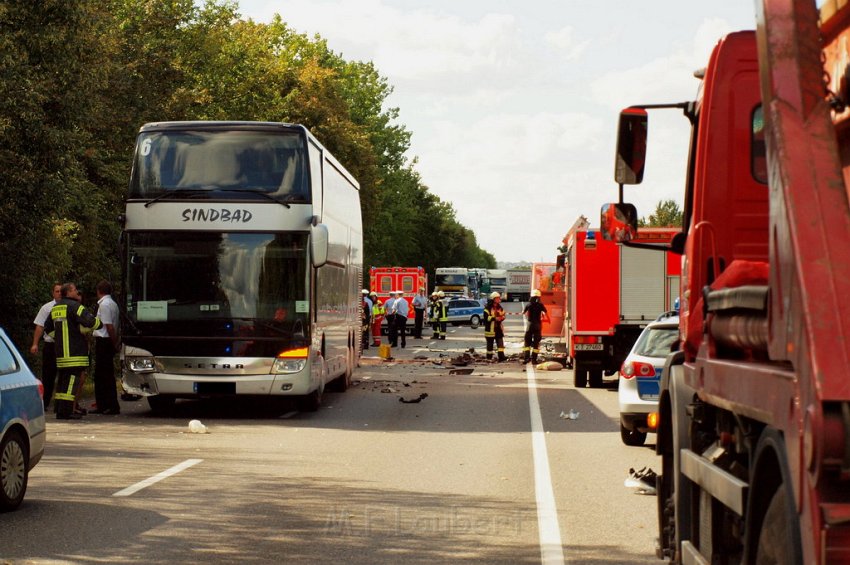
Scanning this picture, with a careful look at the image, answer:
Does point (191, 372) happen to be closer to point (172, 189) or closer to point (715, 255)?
point (172, 189)

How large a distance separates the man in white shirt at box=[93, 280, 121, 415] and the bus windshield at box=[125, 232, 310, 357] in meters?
0.94

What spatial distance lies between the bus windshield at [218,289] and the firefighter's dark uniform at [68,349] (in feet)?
2.31

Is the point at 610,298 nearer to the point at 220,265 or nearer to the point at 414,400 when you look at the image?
the point at 414,400

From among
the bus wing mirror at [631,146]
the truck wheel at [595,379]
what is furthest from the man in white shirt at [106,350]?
the bus wing mirror at [631,146]

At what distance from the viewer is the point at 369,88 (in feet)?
262

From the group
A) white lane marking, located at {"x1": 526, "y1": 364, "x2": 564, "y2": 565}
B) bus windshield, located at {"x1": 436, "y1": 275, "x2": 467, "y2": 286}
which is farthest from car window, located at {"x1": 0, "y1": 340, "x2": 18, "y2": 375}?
bus windshield, located at {"x1": 436, "y1": 275, "x2": 467, "y2": 286}

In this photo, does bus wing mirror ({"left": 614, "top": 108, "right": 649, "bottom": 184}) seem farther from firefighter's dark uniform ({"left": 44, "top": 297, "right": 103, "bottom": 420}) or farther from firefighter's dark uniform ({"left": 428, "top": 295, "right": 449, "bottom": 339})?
firefighter's dark uniform ({"left": 428, "top": 295, "right": 449, "bottom": 339})

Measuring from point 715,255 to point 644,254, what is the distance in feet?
67.2

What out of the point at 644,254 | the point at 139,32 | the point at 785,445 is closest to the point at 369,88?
the point at 139,32

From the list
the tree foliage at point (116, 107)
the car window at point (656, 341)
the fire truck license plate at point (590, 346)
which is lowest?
the fire truck license plate at point (590, 346)

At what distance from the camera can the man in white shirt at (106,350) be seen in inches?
784

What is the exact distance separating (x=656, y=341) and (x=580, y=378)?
10705 mm

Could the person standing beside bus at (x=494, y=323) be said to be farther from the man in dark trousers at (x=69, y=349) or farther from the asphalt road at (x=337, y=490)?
the man in dark trousers at (x=69, y=349)

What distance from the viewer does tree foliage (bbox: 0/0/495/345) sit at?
24562 millimetres
